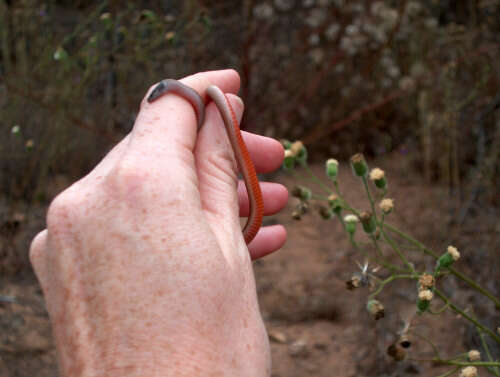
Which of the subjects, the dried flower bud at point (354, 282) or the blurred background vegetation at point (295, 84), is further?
the blurred background vegetation at point (295, 84)

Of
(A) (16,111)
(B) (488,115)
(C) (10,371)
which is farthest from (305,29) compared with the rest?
(C) (10,371)

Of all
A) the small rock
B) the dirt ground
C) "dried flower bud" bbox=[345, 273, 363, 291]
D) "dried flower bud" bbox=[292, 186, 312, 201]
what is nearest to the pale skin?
"dried flower bud" bbox=[345, 273, 363, 291]

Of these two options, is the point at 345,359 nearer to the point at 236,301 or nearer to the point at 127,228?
the point at 236,301

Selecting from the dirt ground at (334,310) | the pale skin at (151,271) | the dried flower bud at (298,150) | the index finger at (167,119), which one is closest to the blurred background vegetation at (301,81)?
the dirt ground at (334,310)

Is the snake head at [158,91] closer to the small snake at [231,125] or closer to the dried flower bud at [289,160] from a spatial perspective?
the small snake at [231,125]

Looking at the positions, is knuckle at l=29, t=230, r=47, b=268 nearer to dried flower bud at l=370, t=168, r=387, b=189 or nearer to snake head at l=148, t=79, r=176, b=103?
snake head at l=148, t=79, r=176, b=103

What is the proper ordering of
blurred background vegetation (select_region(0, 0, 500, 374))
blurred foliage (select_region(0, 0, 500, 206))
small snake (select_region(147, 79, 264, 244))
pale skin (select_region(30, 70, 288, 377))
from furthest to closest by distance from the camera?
blurred foliage (select_region(0, 0, 500, 206))
blurred background vegetation (select_region(0, 0, 500, 374))
small snake (select_region(147, 79, 264, 244))
pale skin (select_region(30, 70, 288, 377))
